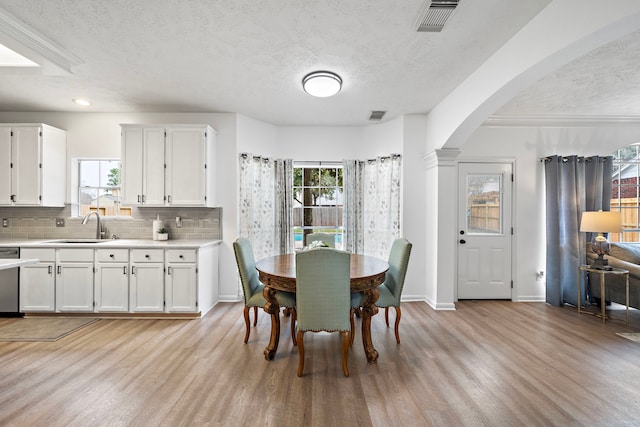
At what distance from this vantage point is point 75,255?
136 inches

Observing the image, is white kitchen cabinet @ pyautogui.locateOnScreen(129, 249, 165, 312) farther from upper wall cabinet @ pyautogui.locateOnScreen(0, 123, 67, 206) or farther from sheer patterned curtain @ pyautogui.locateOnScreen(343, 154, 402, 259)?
sheer patterned curtain @ pyautogui.locateOnScreen(343, 154, 402, 259)

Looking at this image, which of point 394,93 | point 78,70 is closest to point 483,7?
point 394,93

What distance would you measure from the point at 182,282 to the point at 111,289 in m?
0.83

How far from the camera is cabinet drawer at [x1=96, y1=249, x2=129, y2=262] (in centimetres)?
345

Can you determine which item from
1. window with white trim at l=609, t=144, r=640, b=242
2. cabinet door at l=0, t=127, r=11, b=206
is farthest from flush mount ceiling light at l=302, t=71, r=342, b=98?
window with white trim at l=609, t=144, r=640, b=242

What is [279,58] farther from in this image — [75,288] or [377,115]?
[75,288]

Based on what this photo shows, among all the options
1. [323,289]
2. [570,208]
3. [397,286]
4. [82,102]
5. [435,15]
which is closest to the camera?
[435,15]

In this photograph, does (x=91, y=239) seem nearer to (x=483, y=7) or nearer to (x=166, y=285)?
(x=166, y=285)

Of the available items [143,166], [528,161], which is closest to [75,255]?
[143,166]

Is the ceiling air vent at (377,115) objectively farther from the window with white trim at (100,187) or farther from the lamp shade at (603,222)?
the window with white trim at (100,187)

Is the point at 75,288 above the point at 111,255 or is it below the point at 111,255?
below

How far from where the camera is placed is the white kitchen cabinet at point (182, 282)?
11.4ft

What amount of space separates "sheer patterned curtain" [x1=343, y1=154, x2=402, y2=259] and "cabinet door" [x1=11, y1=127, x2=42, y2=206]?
13.4 ft

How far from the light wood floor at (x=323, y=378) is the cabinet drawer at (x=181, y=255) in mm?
742
